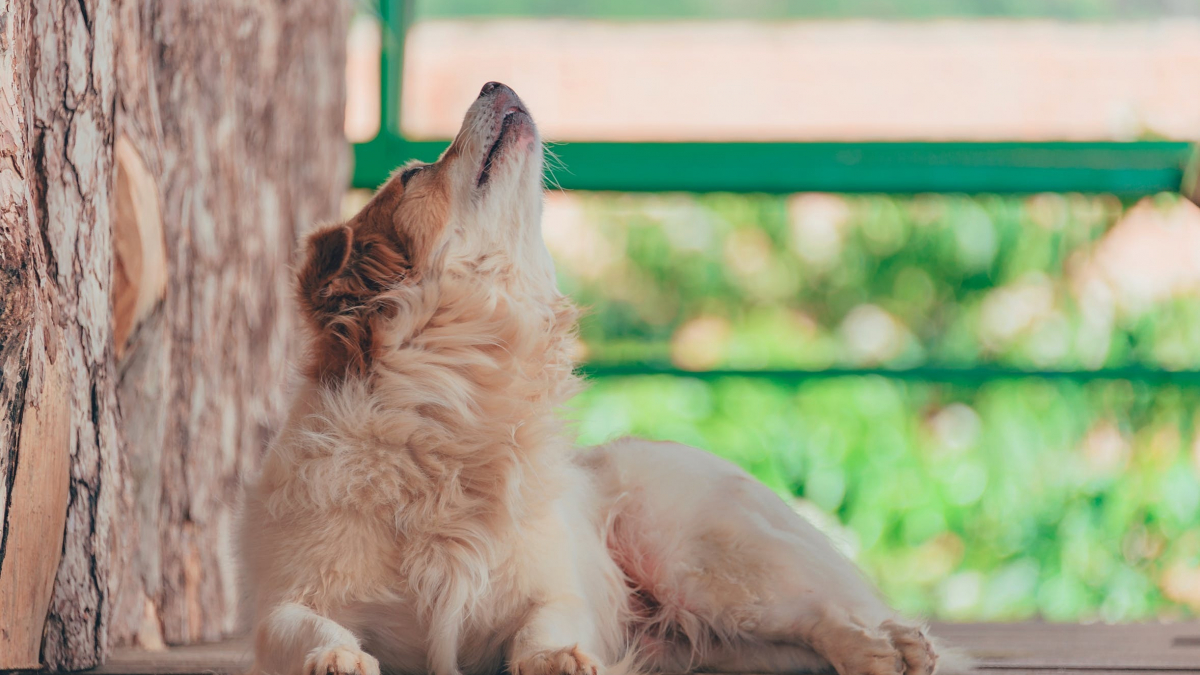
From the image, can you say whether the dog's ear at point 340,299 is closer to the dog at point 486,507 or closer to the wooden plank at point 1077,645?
the dog at point 486,507

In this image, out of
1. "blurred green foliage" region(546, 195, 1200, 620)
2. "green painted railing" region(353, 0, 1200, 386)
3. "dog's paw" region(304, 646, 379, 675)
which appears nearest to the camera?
"dog's paw" region(304, 646, 379, 675)

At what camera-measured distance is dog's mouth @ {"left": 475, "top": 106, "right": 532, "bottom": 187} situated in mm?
2381

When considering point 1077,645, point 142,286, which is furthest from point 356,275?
point 1077,645

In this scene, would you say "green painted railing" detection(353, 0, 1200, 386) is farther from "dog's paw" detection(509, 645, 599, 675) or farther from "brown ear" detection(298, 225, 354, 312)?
"dog's paw" detection(509, 645, 599, 675)

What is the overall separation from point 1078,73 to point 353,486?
404cm

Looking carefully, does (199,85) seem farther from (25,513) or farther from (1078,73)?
(1078,73)

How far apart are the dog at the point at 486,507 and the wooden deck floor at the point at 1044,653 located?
A: 0.37m

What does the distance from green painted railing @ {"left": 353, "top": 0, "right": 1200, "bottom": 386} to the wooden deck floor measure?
4.02 feet

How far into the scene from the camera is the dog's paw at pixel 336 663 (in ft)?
5.32

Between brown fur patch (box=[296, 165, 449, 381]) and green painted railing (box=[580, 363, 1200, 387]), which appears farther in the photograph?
green painted railing (box=[580, 363, 1200, 387])

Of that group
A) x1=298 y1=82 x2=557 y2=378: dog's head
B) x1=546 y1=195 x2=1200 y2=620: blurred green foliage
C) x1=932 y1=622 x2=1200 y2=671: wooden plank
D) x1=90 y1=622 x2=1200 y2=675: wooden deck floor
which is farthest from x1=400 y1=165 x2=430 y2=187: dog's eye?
x1=546 y1=195 x2=1200 y2=620: blurred green foliage

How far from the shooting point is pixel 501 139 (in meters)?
2.41

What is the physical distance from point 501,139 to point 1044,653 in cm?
177

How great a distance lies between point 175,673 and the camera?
7.49 feet
